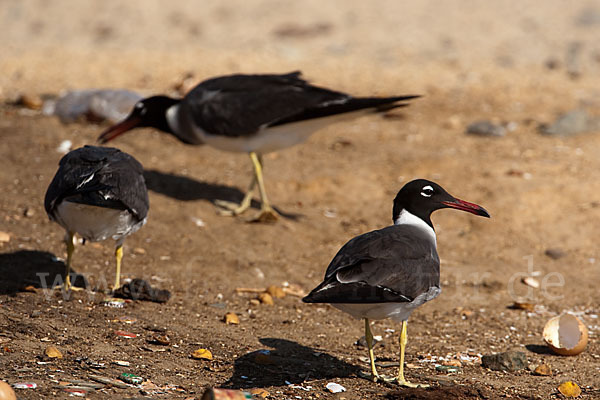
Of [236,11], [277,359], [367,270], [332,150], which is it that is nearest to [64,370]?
[277,359]

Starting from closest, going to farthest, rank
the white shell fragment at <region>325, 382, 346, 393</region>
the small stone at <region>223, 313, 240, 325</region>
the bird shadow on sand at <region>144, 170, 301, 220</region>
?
1. the white shell fragment at <region>325, 382, 346, 393</region>
2. the small stone at <region>223, 313, 240, 325</region>
3. the bird shadow on sand at <region>144, 170, 301, 220</region>

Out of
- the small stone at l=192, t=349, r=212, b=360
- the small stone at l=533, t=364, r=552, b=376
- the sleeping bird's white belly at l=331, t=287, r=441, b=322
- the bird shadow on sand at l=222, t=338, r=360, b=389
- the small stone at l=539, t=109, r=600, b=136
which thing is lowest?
the small stone at l=533, t=364, r=552, b=376

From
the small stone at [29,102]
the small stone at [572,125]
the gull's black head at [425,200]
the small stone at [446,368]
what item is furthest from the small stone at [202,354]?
the small stone at [572,125]

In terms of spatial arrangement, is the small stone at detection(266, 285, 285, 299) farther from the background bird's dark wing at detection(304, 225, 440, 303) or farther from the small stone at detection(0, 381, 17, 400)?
the small stone at detection(0, 381, 17, 400)

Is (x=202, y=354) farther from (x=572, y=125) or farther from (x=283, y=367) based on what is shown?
(x=572, y=125)

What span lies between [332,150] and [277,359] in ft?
16.2

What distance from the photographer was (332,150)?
32.2 ft

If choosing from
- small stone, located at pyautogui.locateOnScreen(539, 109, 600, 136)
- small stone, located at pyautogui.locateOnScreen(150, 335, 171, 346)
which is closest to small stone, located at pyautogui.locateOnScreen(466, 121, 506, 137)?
small stone, located at pyautogui.locateOnScreen(539, 109, 600, 136)

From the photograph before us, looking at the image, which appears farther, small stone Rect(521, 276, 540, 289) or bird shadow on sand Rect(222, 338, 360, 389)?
small stone Rect(521, 276, 540, 289)

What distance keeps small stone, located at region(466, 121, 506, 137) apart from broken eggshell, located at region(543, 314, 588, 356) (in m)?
4.82

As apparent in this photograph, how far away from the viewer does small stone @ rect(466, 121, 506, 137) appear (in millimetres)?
10297

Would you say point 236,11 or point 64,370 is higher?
point 236,11

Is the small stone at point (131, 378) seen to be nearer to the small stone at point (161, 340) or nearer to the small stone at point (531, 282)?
the small stone at point (161, 340)

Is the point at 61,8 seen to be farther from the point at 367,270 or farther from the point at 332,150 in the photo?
the point at 367,270
